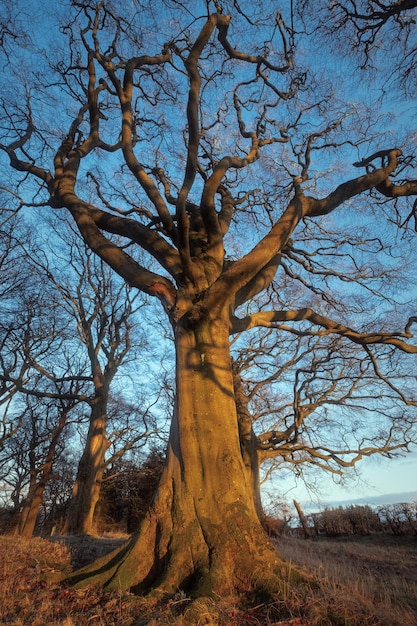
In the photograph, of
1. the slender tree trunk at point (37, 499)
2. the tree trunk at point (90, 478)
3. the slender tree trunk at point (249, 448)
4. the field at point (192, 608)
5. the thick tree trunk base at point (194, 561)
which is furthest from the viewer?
the slender tree trunk at point (37, 499)

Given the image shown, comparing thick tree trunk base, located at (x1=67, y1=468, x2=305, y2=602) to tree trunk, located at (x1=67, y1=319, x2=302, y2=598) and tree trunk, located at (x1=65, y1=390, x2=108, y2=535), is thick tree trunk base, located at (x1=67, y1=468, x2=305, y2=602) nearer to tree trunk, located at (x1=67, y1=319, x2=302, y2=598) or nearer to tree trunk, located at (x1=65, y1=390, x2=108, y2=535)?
tree trunk, located at (x1=67, y1=319, x2=302, y2=598)

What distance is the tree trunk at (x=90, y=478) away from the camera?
35.8ft

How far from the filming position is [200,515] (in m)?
3.64

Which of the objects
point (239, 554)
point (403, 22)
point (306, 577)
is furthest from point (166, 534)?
point (403, 22)

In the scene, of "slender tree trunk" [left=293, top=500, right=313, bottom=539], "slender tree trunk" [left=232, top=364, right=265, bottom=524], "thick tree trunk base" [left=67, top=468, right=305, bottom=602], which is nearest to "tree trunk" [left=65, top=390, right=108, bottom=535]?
"slender tree trunk" [left=232, top=364, right=265, bottom=524]

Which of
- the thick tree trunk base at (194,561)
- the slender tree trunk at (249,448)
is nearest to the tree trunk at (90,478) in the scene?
the slender tree trunk at (249,448)

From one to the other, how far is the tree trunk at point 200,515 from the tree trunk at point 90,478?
8069mm

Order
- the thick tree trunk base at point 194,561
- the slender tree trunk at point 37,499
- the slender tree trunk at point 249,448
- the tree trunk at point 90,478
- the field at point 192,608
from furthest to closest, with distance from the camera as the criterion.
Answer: the slender tree trunk at point 37,499
the tree trunk at point 90,478
the slender tree trunk at point 249,448
the thick tree trunk base at point 194,561
the field at point 192,608

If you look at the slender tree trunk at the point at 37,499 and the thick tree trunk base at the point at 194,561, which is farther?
the slender tree trunk at the point at 37,499

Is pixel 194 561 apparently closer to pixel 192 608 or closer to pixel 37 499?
pixel 192 608

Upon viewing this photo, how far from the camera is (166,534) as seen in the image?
3705 mm

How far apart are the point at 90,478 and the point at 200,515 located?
30.0ft

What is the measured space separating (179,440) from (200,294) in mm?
1919

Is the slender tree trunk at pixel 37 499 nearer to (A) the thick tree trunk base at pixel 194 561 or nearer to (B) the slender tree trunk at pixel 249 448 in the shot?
(B) the slender tree trunk at pixel 249 448
